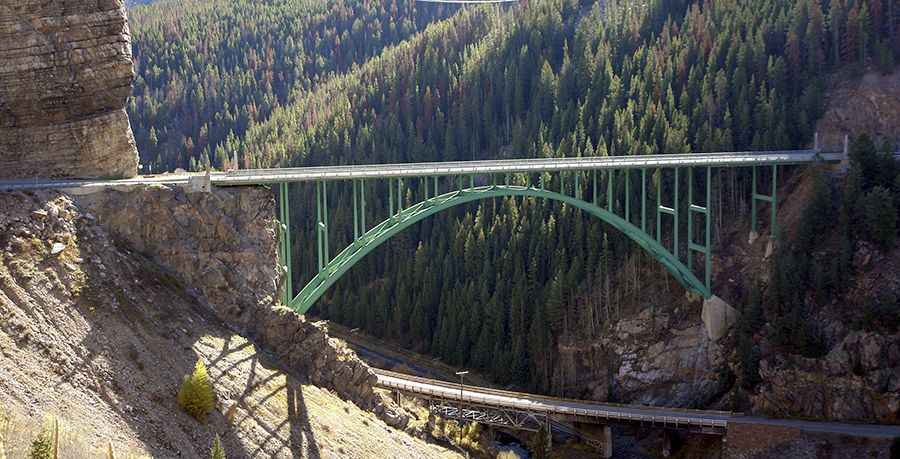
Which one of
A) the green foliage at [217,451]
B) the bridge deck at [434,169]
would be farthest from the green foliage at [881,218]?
the green foliage at [217,451]

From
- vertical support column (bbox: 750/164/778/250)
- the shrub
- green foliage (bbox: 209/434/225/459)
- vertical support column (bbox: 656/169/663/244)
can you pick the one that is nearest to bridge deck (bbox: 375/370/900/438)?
vertical support column (bbox: 656/169/663/244)

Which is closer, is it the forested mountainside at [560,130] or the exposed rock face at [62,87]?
the exposed rock face at [62,87]

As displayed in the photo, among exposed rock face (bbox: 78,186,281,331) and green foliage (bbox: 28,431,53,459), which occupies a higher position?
exposed rock face (bbox: 78,186,281,331)

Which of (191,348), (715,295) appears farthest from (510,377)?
(191,348)

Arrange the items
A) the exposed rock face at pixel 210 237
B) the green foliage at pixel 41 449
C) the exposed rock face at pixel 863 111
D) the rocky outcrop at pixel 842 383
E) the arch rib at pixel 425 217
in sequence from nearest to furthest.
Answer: the green foliage at pixel 41 449 → the exposed rock face at pixel 210 237 → the arch rib at pixel 425 217 → the rocky outcrop at pixel 842 383 → the exposed rock face at pixel 863 111

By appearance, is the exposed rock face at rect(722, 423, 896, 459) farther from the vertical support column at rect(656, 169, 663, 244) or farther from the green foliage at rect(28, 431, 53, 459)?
the green foliage at rect(28, 431, 53, 459)

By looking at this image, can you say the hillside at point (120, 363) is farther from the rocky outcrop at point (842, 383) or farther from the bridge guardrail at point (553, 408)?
the rocky outcrop at point (842, 383)
